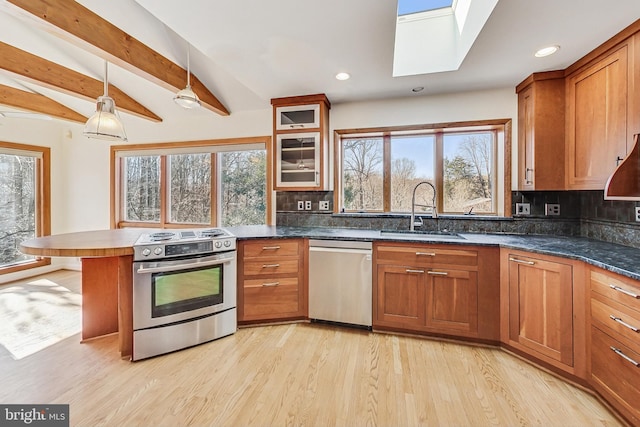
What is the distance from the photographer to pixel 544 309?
1887 mm

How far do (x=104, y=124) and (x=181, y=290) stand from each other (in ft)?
5.12

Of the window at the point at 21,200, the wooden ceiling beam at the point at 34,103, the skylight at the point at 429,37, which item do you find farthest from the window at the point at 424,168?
the window at the point at 21,200

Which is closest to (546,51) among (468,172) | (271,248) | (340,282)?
(468,172)

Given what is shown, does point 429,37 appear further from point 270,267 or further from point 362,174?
point 270,267

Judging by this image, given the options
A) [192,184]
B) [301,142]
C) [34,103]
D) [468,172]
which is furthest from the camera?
[192,184]

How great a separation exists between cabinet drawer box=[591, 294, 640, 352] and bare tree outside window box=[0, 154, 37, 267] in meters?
6.41

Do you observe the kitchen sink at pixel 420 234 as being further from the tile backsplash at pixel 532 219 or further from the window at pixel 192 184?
the window at pixel 192 184

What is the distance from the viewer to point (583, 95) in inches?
83.2

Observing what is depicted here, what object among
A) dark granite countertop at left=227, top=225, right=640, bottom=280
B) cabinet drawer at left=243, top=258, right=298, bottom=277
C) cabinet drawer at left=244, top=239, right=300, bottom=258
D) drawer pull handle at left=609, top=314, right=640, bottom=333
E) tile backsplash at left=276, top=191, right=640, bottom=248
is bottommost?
drawer pull handle at left=609, top=314, right=640, bottom=333

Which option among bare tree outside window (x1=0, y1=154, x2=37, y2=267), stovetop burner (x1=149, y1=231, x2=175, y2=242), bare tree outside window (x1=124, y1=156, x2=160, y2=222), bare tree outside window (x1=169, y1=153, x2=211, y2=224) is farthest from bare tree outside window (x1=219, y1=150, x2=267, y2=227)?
bare tree outside window (x1=0, y1=154, x2=37, y2=267)

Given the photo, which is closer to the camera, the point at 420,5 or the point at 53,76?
the point at 420,5

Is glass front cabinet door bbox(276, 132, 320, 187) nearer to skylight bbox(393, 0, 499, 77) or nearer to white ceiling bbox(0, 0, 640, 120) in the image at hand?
white ceiling bbox(0, 0, 640, 120)

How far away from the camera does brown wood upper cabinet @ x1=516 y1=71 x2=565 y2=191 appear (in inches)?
90.6

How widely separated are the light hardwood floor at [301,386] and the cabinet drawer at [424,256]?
2.31ft
